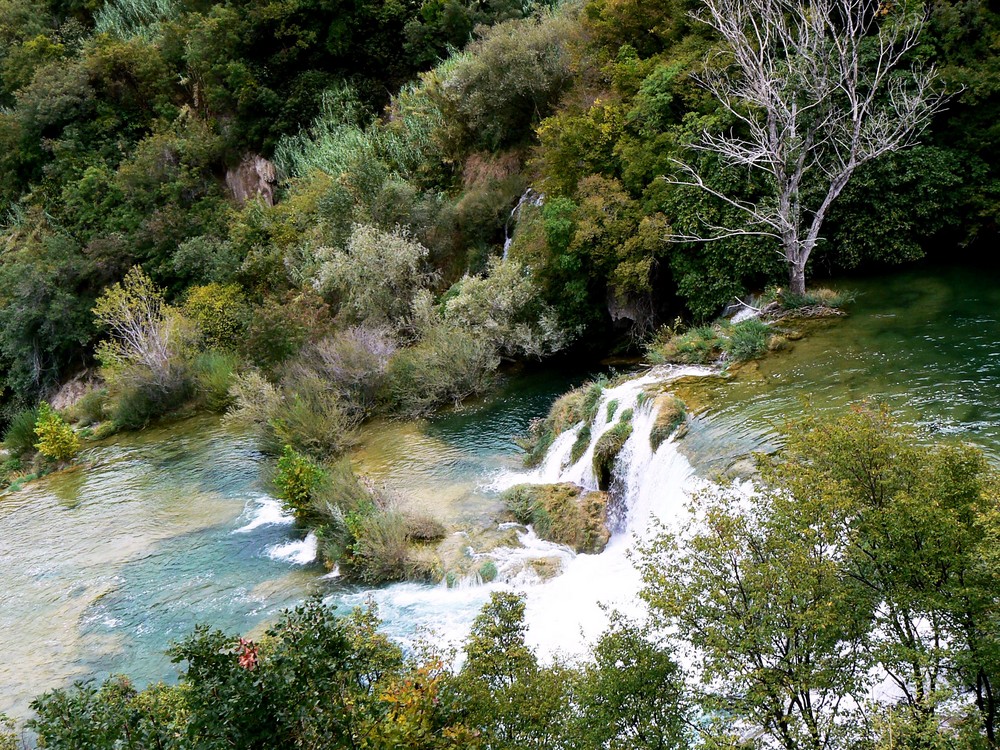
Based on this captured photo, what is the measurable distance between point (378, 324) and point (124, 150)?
23.8 m

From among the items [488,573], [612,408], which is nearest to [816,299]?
[612,408]

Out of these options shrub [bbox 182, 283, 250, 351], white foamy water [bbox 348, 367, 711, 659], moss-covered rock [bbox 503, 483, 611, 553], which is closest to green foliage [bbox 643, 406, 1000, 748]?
white foamy water [bbox 348, 367, 711, 659]

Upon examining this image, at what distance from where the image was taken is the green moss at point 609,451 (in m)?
14.0

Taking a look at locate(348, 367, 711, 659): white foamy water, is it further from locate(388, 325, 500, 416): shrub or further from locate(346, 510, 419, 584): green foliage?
locate(388, 325, 500, 416): shrub

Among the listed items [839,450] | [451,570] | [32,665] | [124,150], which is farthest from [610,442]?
[124,150]

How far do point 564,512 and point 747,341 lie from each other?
554 centimetres

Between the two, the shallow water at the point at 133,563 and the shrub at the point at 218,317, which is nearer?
the shallow water at the point at 133,563

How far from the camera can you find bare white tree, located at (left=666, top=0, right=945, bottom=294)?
15.7 metres

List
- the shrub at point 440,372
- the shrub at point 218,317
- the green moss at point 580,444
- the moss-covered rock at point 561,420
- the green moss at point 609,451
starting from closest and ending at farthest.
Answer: the green moss at point 609,451 → the green moss at point 580,444 → the moss-covered rock at point 561,420 → the shrub at point 440,372 → the shrub at point 218,317

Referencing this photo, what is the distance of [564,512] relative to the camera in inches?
537

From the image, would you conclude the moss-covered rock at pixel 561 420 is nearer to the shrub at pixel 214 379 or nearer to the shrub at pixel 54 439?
the shrub at pixel 214 379

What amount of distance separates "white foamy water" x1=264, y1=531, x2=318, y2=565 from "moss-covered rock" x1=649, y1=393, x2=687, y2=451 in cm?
727

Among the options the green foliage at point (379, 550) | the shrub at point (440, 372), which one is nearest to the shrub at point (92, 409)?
the shrub at point (440, 372)

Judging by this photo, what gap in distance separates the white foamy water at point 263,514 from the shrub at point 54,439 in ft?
30.2
